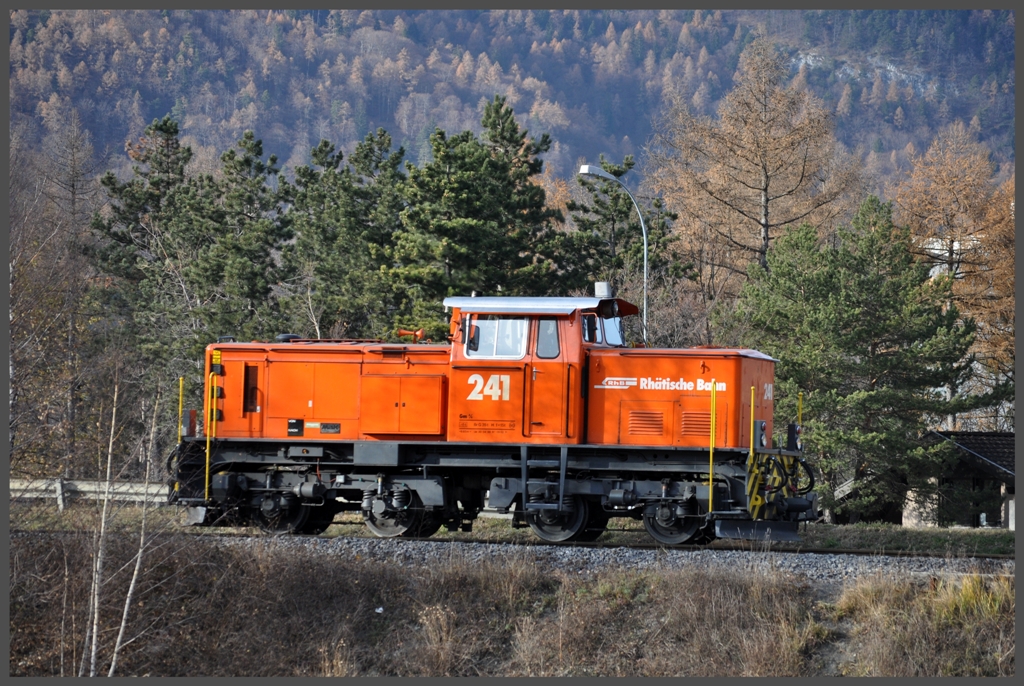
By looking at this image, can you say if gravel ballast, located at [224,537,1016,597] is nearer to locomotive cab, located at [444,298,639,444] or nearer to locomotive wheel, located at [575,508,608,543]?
locomotive wheel, located at [575,508,608,543]

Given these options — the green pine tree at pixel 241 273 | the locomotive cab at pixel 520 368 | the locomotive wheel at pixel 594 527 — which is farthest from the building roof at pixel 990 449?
the green pine tree at pixel 241 273

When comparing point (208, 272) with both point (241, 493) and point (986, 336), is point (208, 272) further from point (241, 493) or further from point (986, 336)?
point (986, 336)

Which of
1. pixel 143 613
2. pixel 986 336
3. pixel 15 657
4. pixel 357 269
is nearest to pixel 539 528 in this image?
pixel 143 613

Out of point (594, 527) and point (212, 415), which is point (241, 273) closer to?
point (212, 415)

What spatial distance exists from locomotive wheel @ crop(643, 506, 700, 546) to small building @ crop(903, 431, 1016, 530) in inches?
645

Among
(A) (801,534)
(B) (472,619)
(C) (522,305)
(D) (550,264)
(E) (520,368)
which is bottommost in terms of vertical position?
(B) (472,619)

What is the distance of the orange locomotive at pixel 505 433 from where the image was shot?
14.5 m

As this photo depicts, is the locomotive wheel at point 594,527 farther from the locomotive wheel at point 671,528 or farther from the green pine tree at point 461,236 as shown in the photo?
the green pine tree at point 461,236

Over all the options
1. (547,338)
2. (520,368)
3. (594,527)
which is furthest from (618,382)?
(594,527)

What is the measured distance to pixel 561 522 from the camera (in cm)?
1534

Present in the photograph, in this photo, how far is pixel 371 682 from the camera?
36.9ft

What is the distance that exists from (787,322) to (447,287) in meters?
9.74

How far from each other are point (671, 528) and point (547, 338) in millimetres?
3479

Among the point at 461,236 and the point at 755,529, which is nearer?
the point at 755,529
